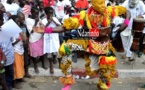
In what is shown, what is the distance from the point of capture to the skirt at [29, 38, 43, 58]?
23.3 ft

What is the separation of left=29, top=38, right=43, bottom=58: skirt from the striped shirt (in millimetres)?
1112

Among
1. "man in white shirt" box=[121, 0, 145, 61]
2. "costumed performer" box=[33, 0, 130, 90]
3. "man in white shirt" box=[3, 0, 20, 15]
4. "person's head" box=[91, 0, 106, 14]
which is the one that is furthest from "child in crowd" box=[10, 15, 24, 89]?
"man in white shirt" box=[121, 0, 145, 61]

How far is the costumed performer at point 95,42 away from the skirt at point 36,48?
112 cm

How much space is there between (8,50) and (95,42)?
157 centimetres

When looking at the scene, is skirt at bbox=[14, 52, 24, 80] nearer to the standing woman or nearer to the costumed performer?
the standing woman

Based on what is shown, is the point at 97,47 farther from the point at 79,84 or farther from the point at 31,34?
the point at 31,34

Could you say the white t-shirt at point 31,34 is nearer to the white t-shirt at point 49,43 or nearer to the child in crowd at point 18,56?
the white t-shirt at point 49,43

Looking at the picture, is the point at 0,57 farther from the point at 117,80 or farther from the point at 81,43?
the point at 117,80

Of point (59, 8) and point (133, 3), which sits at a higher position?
point (133, 3)

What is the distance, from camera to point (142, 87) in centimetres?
678

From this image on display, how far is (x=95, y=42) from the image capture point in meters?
6.11

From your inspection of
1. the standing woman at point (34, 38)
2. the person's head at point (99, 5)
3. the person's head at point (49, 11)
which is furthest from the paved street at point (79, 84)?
the person's head at point (99, 5)

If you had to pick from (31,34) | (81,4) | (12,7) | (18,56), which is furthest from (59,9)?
(18,56)

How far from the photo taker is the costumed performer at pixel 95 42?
5.95 meters
